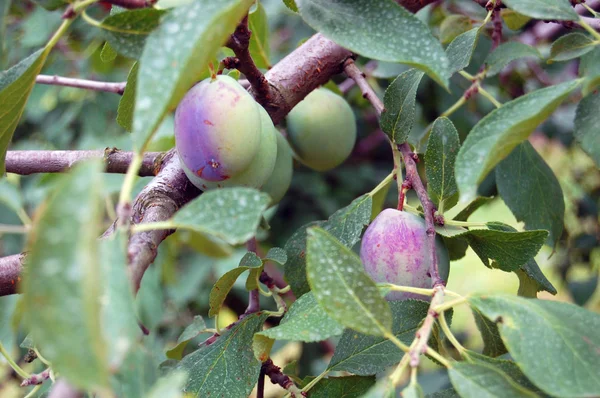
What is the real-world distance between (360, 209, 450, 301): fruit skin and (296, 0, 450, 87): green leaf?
19cm

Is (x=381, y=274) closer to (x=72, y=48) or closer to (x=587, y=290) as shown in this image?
(x=587, y=290)

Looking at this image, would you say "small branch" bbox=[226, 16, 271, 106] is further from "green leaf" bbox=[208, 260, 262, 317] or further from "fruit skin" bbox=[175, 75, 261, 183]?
"green leaf" bbox=[208, 260, 262, 317]

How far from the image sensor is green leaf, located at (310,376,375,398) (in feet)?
1.95

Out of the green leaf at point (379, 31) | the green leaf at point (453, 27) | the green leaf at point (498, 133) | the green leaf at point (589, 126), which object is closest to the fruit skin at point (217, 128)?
the green leaf at point (379, 31)

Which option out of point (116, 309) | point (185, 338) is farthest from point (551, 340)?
point (185, 338)

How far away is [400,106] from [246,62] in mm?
182

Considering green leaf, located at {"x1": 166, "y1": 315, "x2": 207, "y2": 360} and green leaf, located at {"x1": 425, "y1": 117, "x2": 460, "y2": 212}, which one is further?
green leaf, located at {"x1": 166, "y1": 315, "x2": 207, "y2": 360}

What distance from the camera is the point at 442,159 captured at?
63 cm

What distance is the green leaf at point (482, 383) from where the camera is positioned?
0.40 metres

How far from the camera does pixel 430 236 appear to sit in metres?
0.59

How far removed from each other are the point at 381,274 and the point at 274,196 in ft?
0.81

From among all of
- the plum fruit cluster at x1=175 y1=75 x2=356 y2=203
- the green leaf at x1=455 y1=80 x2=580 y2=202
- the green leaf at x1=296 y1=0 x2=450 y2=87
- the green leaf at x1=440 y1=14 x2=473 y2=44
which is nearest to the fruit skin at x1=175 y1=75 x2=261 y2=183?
the plum fruit cluster at x1=175 y1=75 x2=356 y2=203

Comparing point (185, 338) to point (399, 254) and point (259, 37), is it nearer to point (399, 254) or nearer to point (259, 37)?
point (399, 254)

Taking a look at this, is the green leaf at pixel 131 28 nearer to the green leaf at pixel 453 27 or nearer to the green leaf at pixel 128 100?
the green leaf at pixel 128 100
